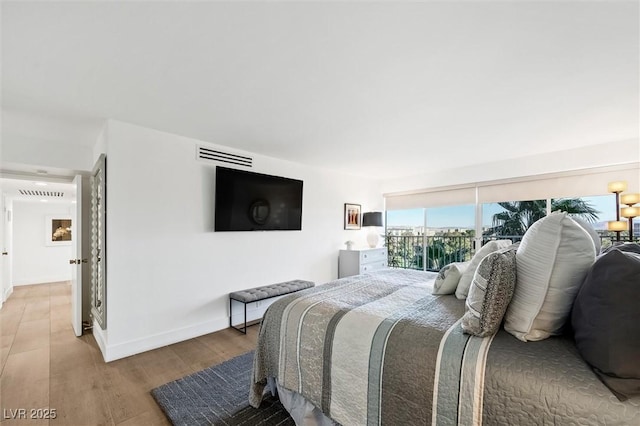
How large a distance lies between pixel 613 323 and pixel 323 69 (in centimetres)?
187

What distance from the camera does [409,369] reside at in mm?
1236

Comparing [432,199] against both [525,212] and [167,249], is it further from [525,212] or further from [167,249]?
[167,249]

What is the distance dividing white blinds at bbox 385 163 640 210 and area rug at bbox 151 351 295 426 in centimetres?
419

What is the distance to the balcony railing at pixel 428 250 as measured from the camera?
4914 mm

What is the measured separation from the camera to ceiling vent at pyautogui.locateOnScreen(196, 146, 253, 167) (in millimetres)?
3273

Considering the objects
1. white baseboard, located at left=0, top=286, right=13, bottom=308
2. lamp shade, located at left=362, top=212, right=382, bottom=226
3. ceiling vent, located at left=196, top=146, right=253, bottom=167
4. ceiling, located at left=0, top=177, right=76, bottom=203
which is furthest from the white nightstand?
white baseboard, located at left=0, top=286, right=13, bottom=308

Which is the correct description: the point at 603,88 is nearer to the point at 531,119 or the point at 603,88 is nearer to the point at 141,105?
the point at 531,119

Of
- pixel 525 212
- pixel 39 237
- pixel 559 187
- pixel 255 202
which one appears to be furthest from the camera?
pixel 39 237

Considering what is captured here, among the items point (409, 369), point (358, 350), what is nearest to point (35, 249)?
point (358, 350)

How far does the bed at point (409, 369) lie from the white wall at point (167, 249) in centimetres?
156

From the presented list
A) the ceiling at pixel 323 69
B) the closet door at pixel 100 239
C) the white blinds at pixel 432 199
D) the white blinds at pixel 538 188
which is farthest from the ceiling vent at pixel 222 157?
the white blinds at pixel 538 188

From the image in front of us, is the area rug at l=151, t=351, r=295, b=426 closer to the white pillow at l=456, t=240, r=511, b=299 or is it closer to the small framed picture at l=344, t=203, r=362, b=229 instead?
the white pillow at l=456, t=240, r=511, b=299

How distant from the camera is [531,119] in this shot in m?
2.65

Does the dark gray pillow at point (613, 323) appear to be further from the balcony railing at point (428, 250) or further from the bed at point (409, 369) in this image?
the balcony railing at point (428, 250)
